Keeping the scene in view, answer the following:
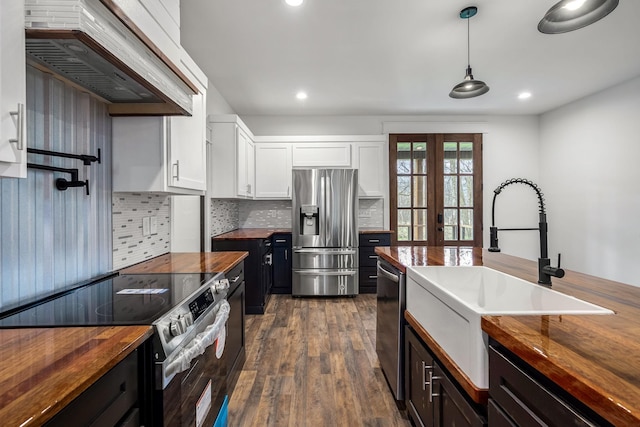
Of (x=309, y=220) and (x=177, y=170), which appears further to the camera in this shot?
(x=309, y=220)

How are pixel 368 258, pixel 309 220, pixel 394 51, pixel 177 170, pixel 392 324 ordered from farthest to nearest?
pixel 368 258 → pixel 309 220 → pixel 394 51 → pixel 392 324 → pixel 177 170

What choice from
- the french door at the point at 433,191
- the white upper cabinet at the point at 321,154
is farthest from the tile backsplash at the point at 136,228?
the french door at the point at 433,191

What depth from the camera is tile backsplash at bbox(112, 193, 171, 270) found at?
1.78 metres

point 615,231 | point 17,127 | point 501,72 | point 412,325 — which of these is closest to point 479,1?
point 501,72

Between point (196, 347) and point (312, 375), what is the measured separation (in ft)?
4.53

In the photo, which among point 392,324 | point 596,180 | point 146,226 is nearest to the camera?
point 392,324

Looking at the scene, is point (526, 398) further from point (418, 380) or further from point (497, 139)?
point (497, 139)

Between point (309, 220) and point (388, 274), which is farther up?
point (309, 220)

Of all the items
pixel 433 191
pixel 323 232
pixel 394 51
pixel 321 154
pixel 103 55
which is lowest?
pixel 323 232

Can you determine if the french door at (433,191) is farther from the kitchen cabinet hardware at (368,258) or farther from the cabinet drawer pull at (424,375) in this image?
the cabinet drawer pull at (424,375)

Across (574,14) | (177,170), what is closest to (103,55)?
(177,170)

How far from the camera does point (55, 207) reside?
1.34m

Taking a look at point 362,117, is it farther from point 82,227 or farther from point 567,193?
point 82,227

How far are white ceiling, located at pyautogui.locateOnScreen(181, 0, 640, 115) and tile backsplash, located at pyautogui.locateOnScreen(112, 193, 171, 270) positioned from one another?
142cm
